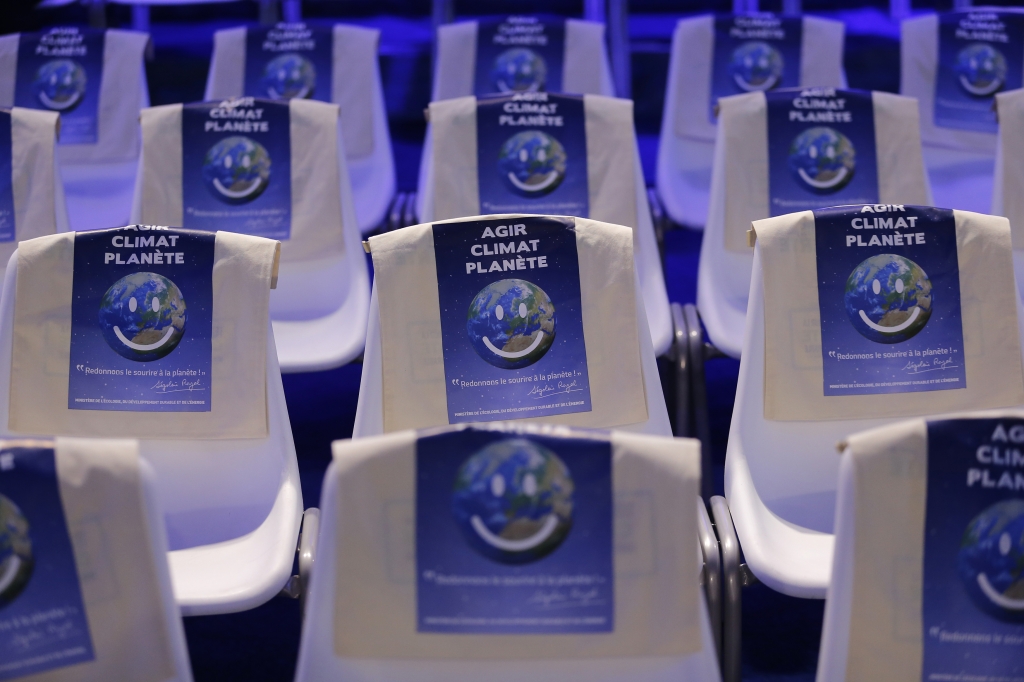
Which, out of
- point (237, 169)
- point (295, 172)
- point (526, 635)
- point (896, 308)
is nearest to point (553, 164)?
point (295, 172)

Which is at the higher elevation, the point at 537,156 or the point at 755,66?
the point at 755,66

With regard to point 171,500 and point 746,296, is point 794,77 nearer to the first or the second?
point 746,296

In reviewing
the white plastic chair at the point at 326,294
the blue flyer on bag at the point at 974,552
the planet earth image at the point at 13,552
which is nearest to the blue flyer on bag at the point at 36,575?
the planet earth image at the point at 13,552

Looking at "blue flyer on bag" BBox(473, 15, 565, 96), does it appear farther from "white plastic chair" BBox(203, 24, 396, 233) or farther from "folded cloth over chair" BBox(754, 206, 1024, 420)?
"folded cloth over chair" BBox(754, 206, 1024, 420)

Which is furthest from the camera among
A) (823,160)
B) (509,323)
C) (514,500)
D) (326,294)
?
(326,294)

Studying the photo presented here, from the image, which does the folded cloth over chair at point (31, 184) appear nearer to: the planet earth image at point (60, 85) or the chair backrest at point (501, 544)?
the planet earth image at point (60, 85)

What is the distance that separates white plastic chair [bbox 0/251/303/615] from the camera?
1772 millimetres

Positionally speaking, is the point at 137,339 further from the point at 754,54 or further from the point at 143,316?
the point at 754,54

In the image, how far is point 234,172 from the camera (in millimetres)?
2457

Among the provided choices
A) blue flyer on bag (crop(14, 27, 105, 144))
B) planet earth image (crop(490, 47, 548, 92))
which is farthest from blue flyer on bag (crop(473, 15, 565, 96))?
blue flyer on bag (crop(14, 27, 105, 144))

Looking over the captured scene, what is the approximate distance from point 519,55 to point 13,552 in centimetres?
249

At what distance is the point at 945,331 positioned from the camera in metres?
1.78

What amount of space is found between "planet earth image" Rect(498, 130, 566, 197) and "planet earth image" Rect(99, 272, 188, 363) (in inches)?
37.4

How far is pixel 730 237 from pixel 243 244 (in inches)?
48.3
